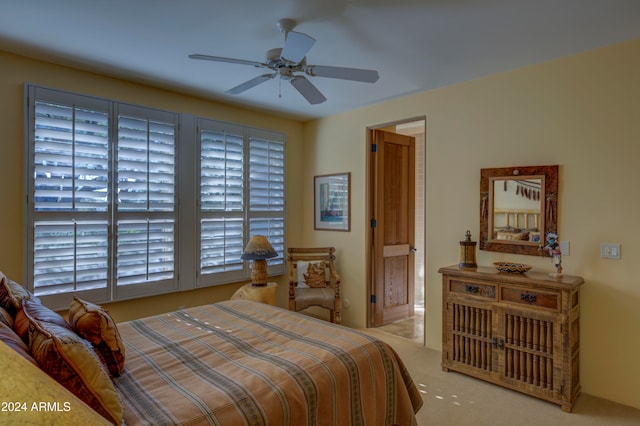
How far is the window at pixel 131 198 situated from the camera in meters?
3.03

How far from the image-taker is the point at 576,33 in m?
2.48

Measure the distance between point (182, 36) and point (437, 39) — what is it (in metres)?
1.88

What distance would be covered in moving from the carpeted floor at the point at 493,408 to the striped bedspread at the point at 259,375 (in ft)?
2.00

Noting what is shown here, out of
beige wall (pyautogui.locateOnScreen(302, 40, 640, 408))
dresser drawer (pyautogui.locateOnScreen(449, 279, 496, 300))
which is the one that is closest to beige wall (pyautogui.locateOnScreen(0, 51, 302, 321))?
beige wall (pyautogui.locateOnScreen(302, 40, 640, 408))

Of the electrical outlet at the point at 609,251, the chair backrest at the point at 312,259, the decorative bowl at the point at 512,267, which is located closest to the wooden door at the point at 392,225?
the chair backrest at the point at 312,259

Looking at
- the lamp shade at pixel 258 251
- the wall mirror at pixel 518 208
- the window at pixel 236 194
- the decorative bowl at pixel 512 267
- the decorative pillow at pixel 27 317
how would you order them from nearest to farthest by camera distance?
1. the decorative pillow at pixel 27 317
2. the decorative bowl at pixel 512 267
3. the wall mirror at pixel 518 208
4. the lamp shade at pixel 258 251
5. the window at pixel 236 194

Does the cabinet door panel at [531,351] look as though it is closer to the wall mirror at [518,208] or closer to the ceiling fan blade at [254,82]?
the wall mirror at [518,208]

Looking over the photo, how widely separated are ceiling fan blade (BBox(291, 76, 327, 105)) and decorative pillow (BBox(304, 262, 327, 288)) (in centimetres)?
219

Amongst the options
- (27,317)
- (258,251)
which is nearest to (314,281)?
(258,251)

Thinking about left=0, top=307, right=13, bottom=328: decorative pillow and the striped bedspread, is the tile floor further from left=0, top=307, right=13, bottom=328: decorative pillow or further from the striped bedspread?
left=0, top=307, right=13, bottom=328: decorative pillow

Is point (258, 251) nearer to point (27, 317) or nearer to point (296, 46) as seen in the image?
point (296, 46)

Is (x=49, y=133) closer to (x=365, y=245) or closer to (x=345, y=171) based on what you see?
(x=345, y=171)

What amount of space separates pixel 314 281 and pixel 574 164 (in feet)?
9.41

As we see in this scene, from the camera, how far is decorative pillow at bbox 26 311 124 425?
1160mm
